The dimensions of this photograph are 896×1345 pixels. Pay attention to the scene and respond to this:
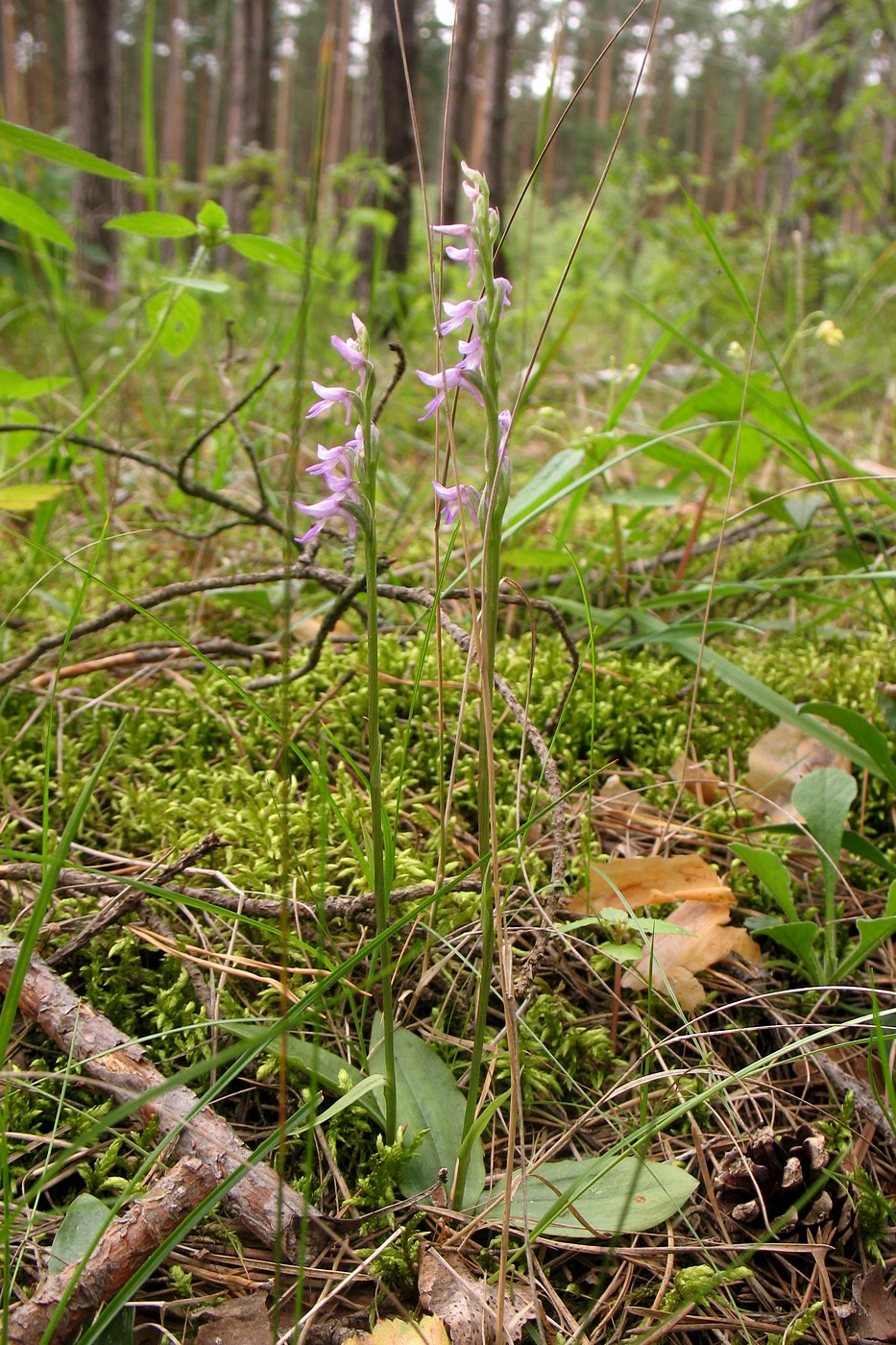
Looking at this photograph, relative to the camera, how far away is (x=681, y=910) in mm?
1343

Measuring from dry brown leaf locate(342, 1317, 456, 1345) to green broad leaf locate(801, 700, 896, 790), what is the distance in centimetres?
101

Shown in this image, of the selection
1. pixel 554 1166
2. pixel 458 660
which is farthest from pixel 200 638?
pixel 554 1166

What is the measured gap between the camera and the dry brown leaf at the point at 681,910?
1.27m

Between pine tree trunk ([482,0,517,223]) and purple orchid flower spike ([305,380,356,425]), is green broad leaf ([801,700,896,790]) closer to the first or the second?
purple orchid flower spike ([305,380,356,425])

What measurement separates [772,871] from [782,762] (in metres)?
0.45

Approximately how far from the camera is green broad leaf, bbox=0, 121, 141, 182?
1.38 meters

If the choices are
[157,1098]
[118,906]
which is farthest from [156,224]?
[157,1098]

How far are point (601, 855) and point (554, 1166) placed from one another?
1.89ft

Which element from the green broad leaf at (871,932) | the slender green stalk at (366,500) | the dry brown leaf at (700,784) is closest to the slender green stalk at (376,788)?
the slender green stalk at (366,500)

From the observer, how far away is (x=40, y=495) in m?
1.91

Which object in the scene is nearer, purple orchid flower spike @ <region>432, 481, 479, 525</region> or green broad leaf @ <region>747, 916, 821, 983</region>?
purple orchid flower spike @ <region>432, 481, 479, 525</region>

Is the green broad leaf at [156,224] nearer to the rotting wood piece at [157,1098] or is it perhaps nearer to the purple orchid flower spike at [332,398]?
the purple orchid flower spike at [332,398]

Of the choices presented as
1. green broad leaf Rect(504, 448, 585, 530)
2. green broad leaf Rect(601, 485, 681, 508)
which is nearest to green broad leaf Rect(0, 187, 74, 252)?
green broad leaf Rect(504, 448, 585, 530)

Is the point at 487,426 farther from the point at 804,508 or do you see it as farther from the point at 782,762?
the point at 804,508
